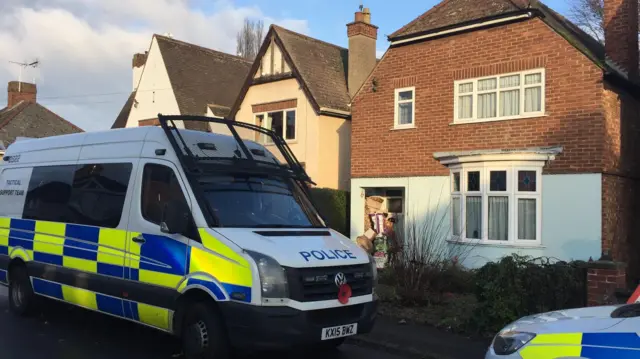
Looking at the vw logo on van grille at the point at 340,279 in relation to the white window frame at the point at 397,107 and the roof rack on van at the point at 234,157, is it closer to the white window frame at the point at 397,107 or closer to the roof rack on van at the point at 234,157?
the roof rack on van at the point at 234,157

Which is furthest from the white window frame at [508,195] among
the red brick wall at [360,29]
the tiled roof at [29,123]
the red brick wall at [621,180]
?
the tiled roof at [29,123]

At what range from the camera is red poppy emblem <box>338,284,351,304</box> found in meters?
5.66

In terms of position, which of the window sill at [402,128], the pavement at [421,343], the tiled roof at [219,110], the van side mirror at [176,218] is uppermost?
the tiled roof at [219,110]

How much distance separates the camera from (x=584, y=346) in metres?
3.67

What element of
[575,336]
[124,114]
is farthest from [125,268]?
[124,114]

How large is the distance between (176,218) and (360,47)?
16.5 metres

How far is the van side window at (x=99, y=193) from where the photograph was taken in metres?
6.76

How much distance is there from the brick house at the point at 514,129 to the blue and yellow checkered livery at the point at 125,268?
8.79 m

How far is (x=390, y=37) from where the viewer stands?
15859 mm

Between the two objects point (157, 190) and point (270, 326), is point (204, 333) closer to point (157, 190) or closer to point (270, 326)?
point (270, 326)

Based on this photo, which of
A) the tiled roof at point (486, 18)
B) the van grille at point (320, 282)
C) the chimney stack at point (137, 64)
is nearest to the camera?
the van grille at point (320, 282)

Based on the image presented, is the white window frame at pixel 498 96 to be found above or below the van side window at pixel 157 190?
above

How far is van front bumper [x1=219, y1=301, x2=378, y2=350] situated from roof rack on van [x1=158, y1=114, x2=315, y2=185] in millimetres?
1625

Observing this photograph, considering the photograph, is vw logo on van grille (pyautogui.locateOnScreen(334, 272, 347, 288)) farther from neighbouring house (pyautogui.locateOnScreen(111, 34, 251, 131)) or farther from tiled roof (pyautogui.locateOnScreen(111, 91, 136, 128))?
tiled roof (pyautogui.locateOnScreen(111, 91, 136, 128))
